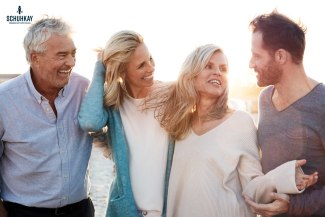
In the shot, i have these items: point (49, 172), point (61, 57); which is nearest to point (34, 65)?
point (61, 57)

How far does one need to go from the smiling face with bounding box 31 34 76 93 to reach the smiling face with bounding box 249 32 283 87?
1.16 meters

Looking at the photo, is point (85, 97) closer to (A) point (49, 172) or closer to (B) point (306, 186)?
(A) point (49, 172)

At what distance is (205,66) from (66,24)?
0.96m

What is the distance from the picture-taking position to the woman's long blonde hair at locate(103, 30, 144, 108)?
11.0 ft

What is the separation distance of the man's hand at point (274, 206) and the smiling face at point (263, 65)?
68 centimetres

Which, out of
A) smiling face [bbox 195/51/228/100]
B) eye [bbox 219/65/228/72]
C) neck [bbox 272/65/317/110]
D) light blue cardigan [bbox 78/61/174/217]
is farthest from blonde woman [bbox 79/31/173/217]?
neck [bbox 272/65/317/110]

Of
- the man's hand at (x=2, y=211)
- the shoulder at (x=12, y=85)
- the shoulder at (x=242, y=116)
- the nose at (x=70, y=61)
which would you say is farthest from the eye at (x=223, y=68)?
the man's hand at (x=2, y=211)

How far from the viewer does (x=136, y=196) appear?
3.24 metres

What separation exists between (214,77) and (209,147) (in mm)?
441

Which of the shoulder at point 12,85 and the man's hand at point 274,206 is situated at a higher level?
the shoulder at point 12,85

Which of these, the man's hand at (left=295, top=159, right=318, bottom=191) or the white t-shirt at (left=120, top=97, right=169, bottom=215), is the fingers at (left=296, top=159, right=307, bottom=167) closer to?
the man's hand at (left=295, top=159, right=318, bottom=191)

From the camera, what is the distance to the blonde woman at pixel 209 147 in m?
3.00

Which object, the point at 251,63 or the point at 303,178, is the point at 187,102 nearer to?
the point at 251,63

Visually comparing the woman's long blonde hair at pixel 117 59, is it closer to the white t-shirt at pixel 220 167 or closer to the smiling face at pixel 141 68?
the smiling face at pixel 141 68
